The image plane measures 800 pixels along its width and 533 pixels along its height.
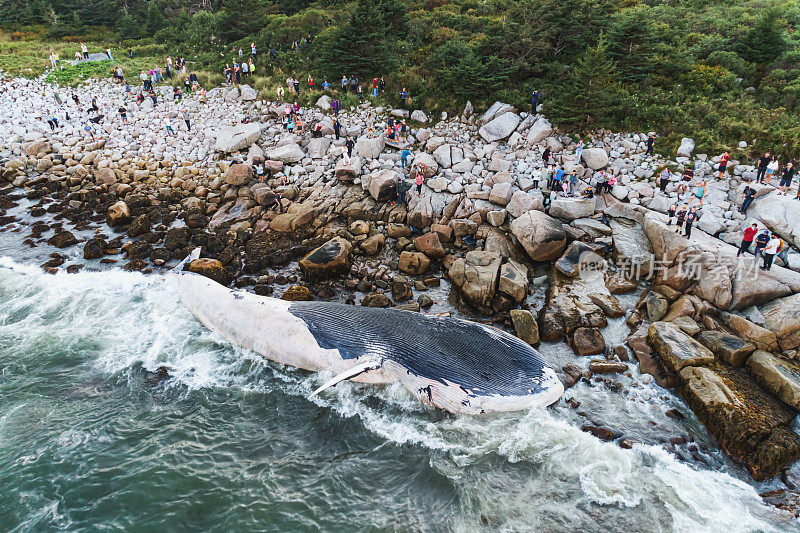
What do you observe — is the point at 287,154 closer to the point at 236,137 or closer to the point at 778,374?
the point at 236,137

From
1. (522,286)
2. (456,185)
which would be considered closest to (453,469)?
(522,286)

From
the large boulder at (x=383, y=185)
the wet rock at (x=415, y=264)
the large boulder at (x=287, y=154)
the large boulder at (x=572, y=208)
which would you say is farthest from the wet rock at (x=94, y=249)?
the large boulder at (x=572, y=208)

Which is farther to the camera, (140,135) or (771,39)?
(140,135)

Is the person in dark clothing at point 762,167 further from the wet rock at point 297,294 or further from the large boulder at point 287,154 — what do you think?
the large boulder at point 287,154

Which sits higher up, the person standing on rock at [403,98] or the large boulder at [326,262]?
→ the person standing on rock at [403,98]

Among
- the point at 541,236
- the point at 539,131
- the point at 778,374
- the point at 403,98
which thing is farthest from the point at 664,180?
the point at 403,98

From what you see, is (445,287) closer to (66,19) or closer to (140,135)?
(140,135)
